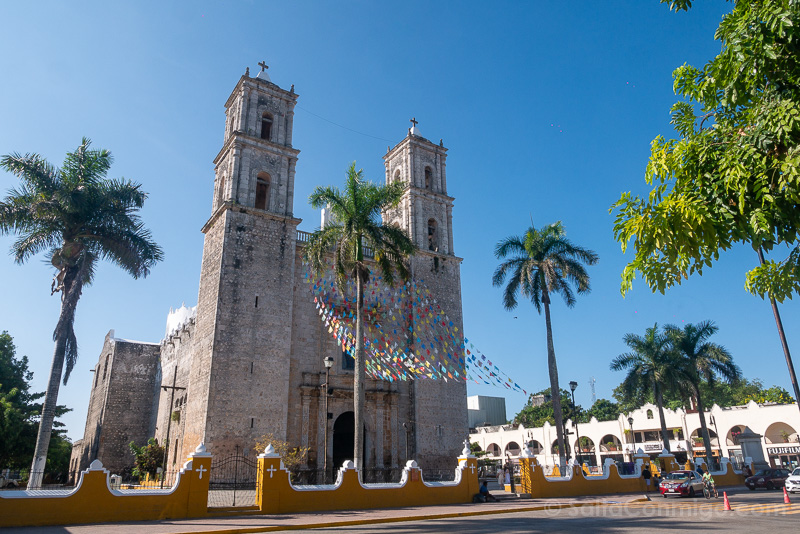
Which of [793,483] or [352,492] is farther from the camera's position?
[793,483]

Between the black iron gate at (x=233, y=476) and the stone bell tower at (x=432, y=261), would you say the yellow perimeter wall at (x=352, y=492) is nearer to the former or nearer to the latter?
the black iron gate at (x=233, y=476)

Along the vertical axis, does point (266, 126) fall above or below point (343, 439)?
above

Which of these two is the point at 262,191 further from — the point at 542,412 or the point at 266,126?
the point at 542,412

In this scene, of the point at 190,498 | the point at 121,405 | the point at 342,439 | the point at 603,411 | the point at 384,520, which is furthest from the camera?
the point at 603,411

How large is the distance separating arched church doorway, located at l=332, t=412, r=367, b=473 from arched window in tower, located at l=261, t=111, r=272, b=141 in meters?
14.8

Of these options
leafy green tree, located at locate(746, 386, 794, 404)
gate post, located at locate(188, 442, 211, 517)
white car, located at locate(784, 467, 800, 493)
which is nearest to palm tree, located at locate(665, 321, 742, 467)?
white car, located at locate(784, 467, 800, 493)

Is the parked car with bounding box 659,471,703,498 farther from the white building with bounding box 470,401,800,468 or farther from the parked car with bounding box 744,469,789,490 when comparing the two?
the white building with bounding box 470,401,800,468

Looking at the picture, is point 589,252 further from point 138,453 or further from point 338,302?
point 138,453

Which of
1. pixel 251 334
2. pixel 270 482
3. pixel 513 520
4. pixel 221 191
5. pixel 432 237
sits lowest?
pixel 513 520

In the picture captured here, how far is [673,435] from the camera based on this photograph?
49688mm

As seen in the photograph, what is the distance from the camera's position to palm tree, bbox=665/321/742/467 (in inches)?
1272

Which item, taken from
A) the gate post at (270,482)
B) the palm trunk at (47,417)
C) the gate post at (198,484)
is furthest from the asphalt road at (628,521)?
the palm trunk at (47,417)

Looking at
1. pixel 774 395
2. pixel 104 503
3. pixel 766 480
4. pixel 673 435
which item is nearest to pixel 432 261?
pixel 766 480

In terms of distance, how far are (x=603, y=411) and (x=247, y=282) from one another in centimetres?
6298
